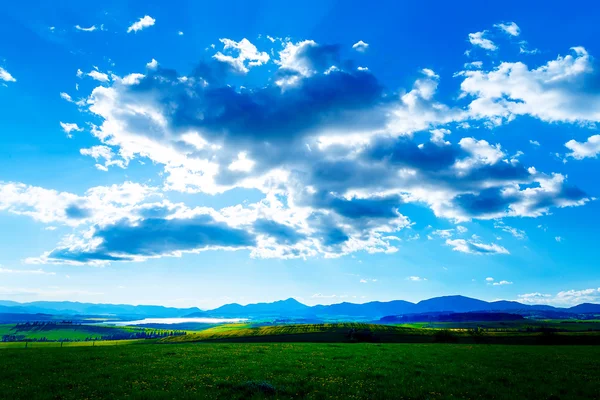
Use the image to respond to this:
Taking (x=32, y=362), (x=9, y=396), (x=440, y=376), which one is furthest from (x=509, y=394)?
(x=32, y=362)

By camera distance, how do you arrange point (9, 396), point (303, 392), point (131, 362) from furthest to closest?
point (131, 362) → point (303, 392) → point (9, 396)

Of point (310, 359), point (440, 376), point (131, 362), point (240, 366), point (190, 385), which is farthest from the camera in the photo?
point (310, 359)

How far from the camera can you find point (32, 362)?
28562 millimetres

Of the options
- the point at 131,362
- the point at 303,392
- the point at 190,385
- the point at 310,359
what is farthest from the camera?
the point at 310,359

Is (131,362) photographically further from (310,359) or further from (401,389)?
(401,389)

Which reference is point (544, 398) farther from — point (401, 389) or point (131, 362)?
point (131, 362)

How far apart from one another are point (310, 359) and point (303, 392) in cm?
1367

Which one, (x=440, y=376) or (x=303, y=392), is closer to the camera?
(x=303, y=392)

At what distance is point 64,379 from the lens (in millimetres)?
21547

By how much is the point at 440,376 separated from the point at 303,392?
10361 millimetres

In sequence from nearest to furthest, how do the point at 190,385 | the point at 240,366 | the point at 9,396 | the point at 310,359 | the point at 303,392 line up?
the point at 9,396, the point at 303,392, the point at 190,385, the point at 240,366, the point at 310,359

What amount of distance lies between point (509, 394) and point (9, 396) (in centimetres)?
2625

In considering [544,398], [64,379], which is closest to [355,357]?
[544,398]

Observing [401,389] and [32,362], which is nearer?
[401,389]
